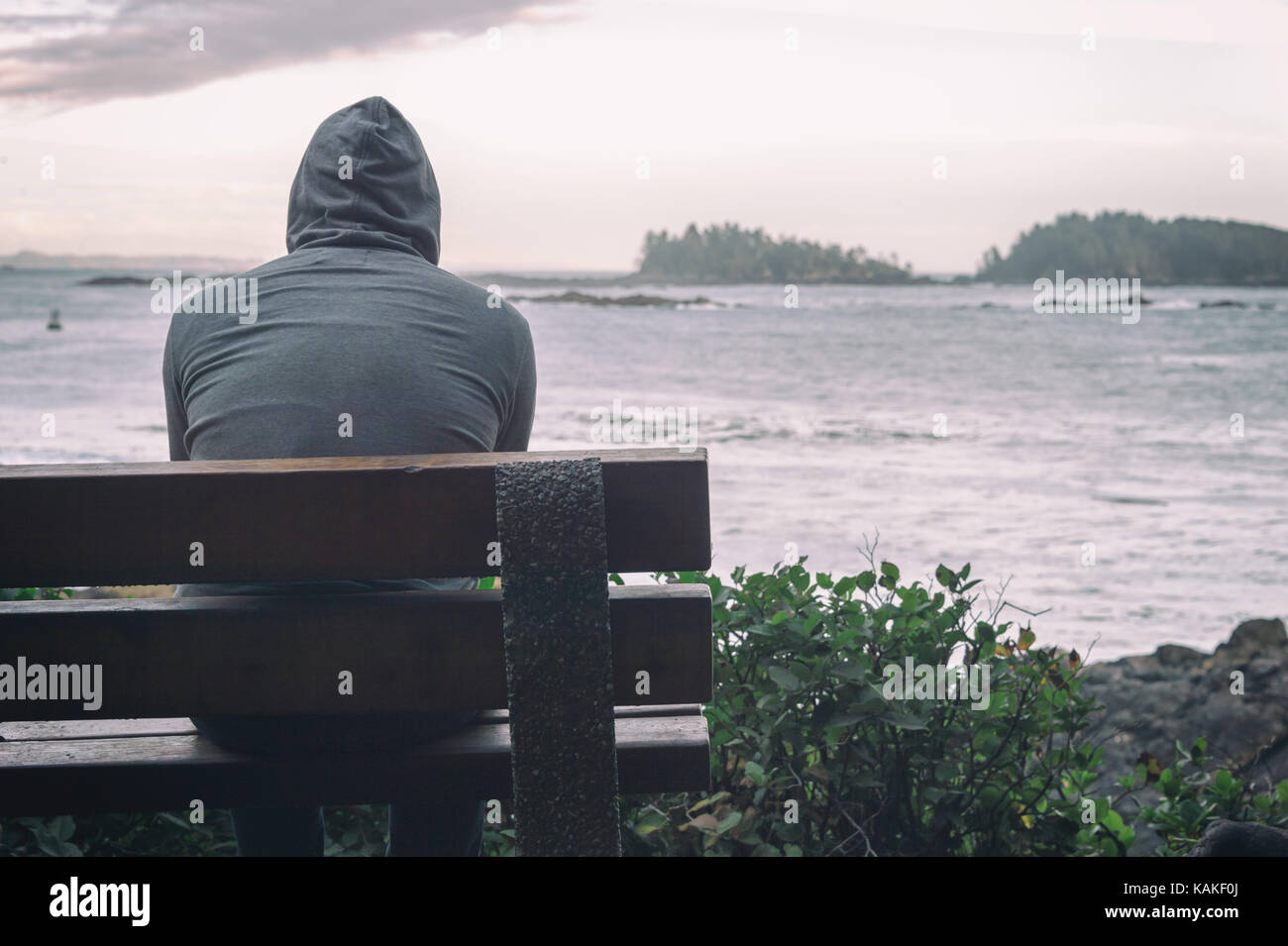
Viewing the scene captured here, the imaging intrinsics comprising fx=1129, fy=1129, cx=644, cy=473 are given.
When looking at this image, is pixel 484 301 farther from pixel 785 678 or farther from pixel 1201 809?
pixel 1201 809

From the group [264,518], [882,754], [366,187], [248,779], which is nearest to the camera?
[264,518]

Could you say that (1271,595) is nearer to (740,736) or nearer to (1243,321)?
(740,736)

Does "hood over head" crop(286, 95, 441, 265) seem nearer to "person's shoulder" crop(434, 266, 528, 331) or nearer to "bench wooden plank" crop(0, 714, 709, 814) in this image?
"person's shoulder" crop(434, 266, 528, 331)

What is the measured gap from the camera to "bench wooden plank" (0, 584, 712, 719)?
1.71m

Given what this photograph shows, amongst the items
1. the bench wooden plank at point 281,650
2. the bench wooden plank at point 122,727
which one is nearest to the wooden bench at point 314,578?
the bench wooden plank at point 281,650

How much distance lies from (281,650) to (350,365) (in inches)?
20.5

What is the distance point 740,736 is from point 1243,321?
60307 mm

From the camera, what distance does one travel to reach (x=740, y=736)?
2.73m

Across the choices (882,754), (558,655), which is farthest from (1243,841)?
(558,655)

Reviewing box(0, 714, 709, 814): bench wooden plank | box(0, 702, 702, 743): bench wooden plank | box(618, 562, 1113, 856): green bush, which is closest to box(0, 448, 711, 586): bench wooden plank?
box(0, 714, 709, 814): bench wooden plank

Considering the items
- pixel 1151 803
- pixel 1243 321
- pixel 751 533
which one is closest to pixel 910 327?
pixel 1243 321

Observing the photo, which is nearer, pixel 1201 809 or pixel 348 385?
pixel 348 385

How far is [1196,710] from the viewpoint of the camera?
217 inches
